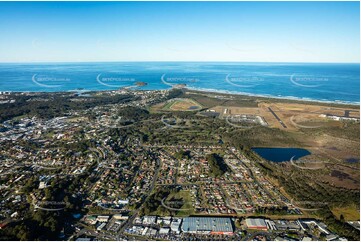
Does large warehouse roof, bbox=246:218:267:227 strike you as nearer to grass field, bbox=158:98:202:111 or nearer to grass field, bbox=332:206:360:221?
grass field, bbox=332:206:360:221
